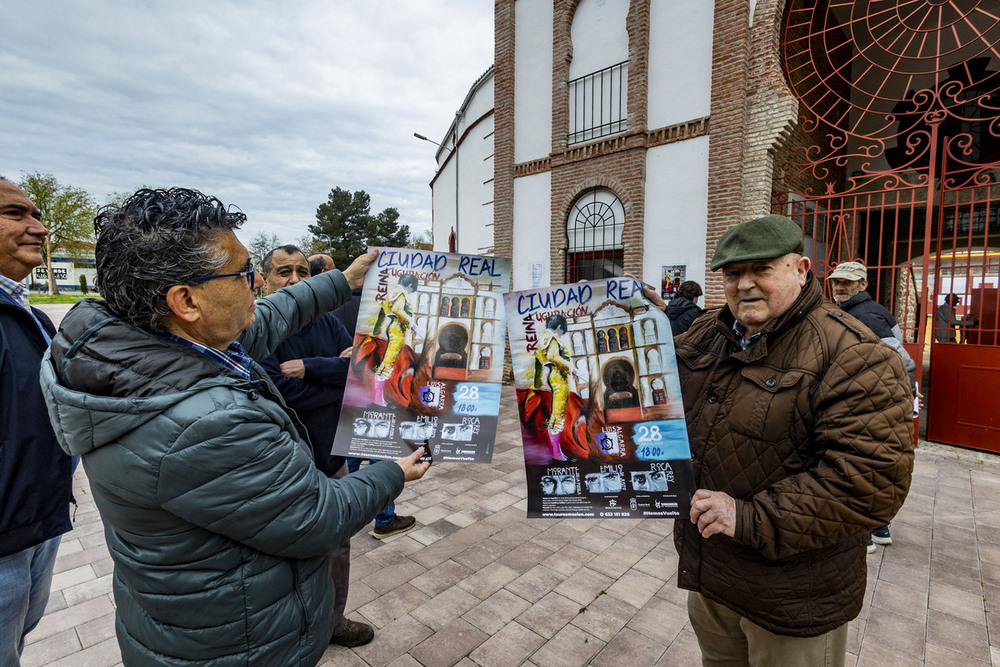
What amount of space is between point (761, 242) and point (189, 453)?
5.57 feet

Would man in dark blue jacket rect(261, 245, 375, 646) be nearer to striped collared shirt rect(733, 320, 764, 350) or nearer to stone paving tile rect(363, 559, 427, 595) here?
stone paving tile rect(363, 559, 427, 595)

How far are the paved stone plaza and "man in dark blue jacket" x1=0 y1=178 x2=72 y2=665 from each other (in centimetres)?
114

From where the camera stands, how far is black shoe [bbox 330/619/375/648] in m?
2.56

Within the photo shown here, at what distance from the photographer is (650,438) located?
63.2 inches

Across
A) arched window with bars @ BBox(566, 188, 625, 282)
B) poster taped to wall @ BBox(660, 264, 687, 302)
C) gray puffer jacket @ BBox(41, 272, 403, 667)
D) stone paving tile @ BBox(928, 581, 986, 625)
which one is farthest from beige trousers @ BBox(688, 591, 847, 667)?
arched window with bars @ BBox(566, 188, 625, 282)

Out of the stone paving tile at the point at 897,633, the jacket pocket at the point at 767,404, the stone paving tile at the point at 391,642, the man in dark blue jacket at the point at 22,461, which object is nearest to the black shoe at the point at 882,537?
the stone paving tile at the point at 897,633

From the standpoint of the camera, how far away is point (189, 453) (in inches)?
40.8

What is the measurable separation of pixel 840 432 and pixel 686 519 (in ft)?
2.03

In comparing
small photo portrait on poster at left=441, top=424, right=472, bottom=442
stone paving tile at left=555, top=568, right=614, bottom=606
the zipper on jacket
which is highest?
small photo portrait on poster at left=441, top=424, right=472, bottom=442

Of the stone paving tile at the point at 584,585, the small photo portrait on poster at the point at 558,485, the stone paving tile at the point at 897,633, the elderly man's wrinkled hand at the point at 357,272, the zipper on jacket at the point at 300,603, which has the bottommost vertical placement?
the stone paving tile at the point at 584,585

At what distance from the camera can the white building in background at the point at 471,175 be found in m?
13.0

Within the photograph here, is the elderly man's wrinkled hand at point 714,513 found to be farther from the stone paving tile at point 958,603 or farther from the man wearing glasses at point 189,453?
the stone paving tile at point 958,603

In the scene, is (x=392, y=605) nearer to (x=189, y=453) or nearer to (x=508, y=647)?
(x=508, y=647)

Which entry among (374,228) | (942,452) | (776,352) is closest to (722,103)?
(942,452)
